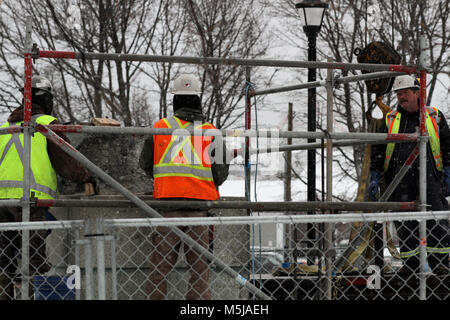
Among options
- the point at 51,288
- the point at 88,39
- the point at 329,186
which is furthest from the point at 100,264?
the point at 88,39

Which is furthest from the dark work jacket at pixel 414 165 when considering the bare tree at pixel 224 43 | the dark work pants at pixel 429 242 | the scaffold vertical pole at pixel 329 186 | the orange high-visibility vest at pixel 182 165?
the bare tree at pixel 224 43

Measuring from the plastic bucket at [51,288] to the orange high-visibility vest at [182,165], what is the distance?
112 cm

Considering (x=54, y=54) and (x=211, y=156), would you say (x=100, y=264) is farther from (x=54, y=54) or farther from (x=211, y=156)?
(x=211, y=156)

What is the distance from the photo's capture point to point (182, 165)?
671cm

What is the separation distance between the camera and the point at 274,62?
260 inches

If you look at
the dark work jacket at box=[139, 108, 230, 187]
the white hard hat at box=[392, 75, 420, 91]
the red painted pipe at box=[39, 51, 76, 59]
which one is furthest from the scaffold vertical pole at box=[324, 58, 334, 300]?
the red painted pipe at box=[39, 51, 76, 59]

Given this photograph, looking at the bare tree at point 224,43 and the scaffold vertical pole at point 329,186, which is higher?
the bare tree at point 224,43

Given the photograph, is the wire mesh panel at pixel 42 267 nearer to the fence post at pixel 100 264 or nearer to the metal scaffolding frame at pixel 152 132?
the metal scaffolding frame at pixel 152 132

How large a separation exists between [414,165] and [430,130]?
0.37m

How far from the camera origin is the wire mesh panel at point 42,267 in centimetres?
599

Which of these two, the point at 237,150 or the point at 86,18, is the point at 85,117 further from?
the point at 237,150

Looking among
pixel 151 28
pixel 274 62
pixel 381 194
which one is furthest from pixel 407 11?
pixel 274 62

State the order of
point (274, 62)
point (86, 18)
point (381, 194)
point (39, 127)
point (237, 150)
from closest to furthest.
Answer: point (39, 127) → point (274, 62) → point (237, 150) → point (381, 194) → point (86, 18)
